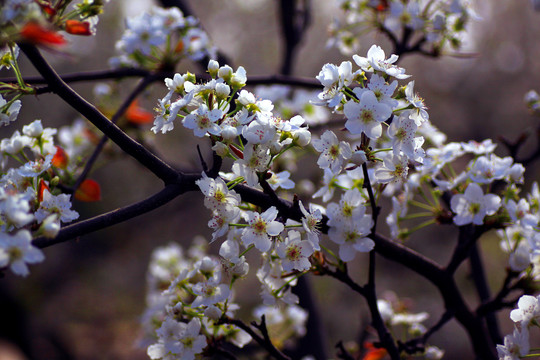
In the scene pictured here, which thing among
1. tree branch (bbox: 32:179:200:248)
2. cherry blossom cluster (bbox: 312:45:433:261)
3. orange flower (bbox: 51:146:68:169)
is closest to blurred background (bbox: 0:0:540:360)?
tree branch (bbox: 32:179:200:248)

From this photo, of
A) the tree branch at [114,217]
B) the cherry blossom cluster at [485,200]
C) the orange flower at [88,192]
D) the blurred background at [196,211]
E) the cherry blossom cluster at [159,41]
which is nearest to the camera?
the tree branch at [114,217]

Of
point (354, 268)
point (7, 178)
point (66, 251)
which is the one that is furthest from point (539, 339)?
point (66, 251)

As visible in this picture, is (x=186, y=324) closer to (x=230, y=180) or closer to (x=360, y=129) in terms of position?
(x=230, y=180)

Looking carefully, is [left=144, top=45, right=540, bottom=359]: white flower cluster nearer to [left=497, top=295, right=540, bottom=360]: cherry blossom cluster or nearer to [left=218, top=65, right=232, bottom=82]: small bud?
[left=218, top=65, right=232, bottom=82]: small bud

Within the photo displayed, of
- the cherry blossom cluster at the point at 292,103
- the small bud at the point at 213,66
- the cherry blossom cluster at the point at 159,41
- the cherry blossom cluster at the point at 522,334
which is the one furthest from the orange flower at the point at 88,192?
the cherry blossom cluster at the point at 292,103

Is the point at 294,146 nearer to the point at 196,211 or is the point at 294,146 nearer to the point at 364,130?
the point at 364,130

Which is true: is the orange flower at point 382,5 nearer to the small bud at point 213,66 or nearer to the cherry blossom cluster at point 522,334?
the small bud at point 213,66

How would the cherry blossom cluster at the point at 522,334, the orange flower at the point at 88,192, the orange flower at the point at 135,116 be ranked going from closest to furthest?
the cherry blossom cluster at the point at 522,334 < the orange flower at the point at 88,192 < the orange flower at the point at 135,116
